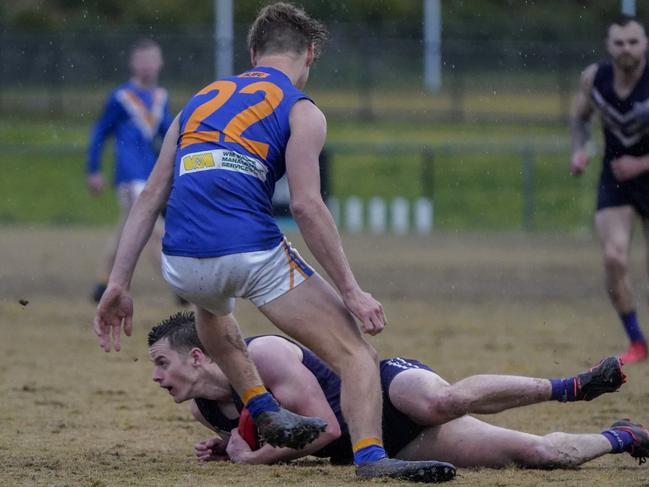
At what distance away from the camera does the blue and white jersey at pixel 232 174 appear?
5047 mm

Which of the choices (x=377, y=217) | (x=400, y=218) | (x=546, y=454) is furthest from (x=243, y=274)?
(x=377, y=217)

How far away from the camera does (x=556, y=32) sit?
29422mm

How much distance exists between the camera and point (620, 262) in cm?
885

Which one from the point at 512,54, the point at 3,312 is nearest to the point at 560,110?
the point at 512,54

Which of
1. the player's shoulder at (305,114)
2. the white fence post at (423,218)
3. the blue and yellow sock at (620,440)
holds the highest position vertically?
the player's shoulder at (305,114)

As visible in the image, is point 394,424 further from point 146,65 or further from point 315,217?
point 146,65

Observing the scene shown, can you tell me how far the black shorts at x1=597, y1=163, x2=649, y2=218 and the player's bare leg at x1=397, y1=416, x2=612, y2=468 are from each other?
3566mm

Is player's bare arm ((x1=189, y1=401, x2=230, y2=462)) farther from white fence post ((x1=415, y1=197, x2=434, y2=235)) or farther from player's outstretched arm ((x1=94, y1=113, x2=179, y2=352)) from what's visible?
white fence post ((x1=415, y1=197, x2=434, y2=235))

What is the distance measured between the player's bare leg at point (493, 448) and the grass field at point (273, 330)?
3.0 inches

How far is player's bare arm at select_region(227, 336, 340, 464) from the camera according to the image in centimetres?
539

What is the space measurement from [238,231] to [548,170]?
1906cm

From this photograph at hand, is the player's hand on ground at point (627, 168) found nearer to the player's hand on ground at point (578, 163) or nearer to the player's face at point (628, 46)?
the player's hand on ground at point (578, 163)

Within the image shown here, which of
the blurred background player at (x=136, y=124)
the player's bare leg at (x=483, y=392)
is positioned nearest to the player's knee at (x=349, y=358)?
the player's bare leg at (x=483, y=392)

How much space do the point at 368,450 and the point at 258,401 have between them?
1.64ft
